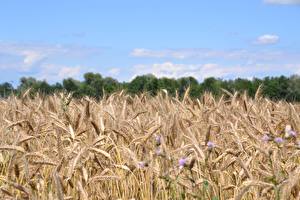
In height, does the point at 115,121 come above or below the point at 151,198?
above

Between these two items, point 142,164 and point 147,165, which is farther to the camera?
point 147,165

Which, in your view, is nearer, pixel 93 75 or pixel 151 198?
pixel 151 198

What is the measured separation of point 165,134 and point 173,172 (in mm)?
493

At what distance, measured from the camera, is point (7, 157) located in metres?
4.48

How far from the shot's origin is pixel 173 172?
378 cm

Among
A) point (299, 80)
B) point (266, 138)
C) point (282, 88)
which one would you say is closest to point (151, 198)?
point (266, 138)

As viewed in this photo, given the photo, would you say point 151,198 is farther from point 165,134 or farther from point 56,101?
point 56,101

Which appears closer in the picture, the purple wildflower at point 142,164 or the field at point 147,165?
the field at point 147,165

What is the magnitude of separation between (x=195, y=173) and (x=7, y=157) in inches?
58.5

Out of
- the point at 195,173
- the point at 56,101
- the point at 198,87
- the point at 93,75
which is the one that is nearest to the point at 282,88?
the point at 198,87

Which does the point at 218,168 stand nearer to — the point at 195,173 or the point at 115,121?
the point at 195,173

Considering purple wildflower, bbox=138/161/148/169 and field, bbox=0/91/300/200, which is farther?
purple wildflower, bbox=138/161/148/169

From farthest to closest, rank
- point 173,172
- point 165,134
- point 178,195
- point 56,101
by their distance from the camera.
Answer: point 56,101 → point 165,134 → point 173,172 → point 178,195

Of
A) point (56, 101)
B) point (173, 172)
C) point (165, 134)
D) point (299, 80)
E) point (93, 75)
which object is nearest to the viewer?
point (173, 172)
